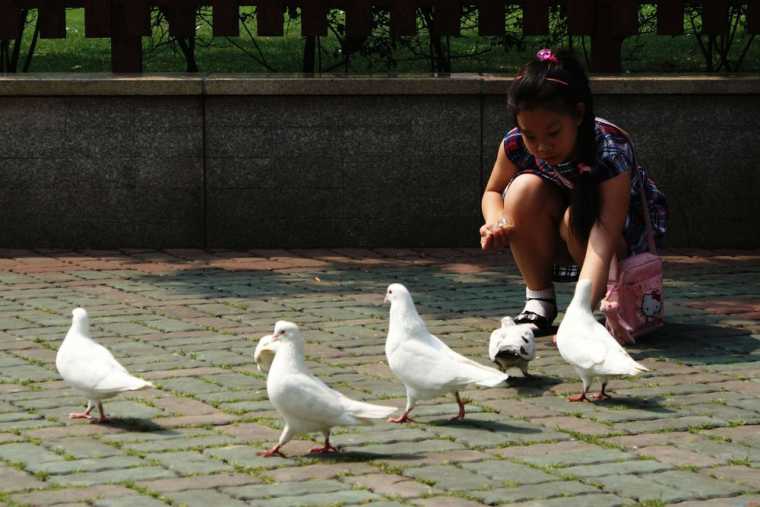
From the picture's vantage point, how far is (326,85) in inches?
411

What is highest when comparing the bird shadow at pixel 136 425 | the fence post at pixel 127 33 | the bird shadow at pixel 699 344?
the fence post at pixel 127 33

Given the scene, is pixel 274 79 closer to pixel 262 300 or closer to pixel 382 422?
pixel 262 300

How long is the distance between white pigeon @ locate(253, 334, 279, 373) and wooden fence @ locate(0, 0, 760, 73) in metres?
5.63

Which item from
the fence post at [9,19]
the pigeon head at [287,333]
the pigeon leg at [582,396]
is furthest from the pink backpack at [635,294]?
the fence post at [9,19]

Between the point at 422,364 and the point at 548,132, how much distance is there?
5.36ft

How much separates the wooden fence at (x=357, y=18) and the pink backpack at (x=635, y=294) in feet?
12.9

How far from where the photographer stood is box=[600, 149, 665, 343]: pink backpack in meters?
7.38

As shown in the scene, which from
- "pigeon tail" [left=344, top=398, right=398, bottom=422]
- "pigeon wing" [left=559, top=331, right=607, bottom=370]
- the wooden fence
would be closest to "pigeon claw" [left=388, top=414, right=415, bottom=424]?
"pigeon tail" [left=344, top=398, right=398, bottom=422]

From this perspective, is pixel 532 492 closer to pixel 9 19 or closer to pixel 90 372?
pixel 90 372

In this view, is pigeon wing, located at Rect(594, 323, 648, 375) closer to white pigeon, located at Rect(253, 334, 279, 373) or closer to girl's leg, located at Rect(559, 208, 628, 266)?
white pigeon, located at Rect(253, 334, 279, 373)

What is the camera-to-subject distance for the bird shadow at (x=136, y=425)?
18.9 feet

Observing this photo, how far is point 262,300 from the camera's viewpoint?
8656 millimetres

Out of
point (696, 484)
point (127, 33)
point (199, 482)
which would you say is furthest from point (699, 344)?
point (127, 33)

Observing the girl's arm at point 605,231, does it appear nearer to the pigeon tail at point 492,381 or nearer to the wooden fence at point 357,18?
the pigeon tail at point 492,381
